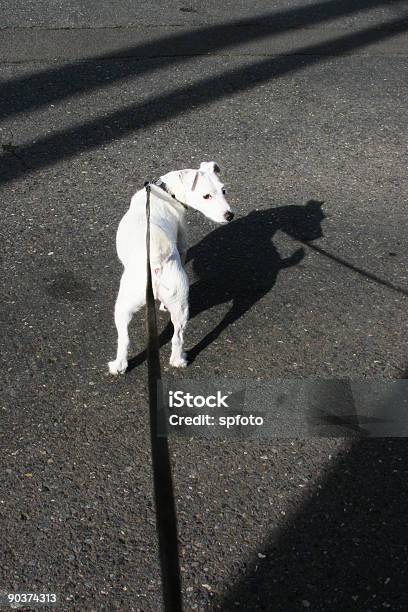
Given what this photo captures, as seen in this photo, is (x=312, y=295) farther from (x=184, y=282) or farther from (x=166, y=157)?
(x=166, y=157)

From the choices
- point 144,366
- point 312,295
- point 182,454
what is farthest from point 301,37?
point 182,454

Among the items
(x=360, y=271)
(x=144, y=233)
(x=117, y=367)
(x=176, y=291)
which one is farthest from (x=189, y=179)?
(x=360, y=271)

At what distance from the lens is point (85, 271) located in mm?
5199

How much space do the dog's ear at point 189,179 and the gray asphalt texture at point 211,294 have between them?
736 mm

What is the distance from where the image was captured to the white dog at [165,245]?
13.0 feet

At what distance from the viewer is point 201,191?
184 inches

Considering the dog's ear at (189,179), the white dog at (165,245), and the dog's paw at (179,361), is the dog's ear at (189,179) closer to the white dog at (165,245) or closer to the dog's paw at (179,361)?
the white dog at (165,245)

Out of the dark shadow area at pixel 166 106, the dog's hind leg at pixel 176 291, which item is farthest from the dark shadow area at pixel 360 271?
the dark shadow area at pixel 166 106

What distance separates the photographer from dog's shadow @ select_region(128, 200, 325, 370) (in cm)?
493

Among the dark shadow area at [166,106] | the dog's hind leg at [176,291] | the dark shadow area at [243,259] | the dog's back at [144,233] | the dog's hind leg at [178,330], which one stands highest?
the dog's back at [144,233]

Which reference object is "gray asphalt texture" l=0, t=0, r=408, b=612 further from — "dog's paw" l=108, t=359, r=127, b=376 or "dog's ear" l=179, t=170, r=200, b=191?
"dog's ear" l=179, t=170, r=200, b=191

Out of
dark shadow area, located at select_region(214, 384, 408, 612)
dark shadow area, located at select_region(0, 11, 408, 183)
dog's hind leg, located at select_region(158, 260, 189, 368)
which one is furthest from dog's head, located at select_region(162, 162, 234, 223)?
dark shadow area, located at select_region(0, 11, 408, 183)

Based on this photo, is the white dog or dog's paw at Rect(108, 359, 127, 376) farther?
dog's paw at Rect(108, 359, 127, 376)

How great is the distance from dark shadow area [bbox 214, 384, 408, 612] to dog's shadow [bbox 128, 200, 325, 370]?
3.92 feet
